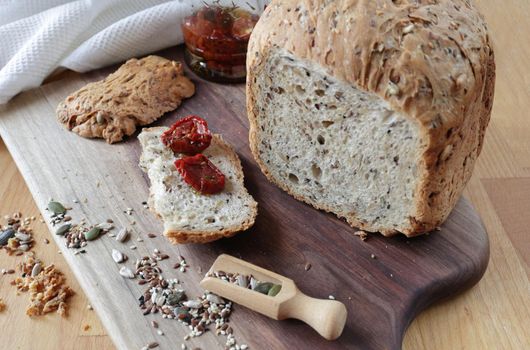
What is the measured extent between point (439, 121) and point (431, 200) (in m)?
0.40

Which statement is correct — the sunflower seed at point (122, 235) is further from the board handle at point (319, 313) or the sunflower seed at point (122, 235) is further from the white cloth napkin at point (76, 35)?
the white cloth napkin at point (76, 35)

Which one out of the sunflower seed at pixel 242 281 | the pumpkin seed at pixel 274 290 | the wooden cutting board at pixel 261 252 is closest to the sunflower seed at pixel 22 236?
the wooden cutting board at pixel 261 252

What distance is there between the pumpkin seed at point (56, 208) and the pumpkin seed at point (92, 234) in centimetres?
19

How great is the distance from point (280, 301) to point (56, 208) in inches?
45.1

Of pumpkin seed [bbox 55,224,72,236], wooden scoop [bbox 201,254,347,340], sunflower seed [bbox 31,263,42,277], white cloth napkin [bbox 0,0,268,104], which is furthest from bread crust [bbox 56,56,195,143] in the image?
wooden scoop [bbox 201,254,347,340]

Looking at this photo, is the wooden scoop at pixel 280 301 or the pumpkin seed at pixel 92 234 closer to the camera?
the wooden scoop at pixel 280 301

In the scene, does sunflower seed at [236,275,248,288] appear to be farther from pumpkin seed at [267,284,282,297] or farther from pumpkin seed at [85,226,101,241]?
pumpkin seed at [85,226,101,241]

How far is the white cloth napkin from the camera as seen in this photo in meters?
3.66

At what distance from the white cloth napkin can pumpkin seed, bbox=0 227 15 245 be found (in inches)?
31.2

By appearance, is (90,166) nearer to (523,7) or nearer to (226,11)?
(226,11)

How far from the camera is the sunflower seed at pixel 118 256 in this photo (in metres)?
2.86

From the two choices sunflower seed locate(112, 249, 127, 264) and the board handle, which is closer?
the board handle

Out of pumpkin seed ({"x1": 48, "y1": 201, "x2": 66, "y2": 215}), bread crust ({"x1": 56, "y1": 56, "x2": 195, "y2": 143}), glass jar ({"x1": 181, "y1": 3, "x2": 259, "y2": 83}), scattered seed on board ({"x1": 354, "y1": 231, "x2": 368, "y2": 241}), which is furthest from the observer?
glass jar ({"x1": 181, "y1": 3, "x2": 259, "y2": 83})

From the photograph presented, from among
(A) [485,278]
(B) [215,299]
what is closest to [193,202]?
(B) [215,299]
